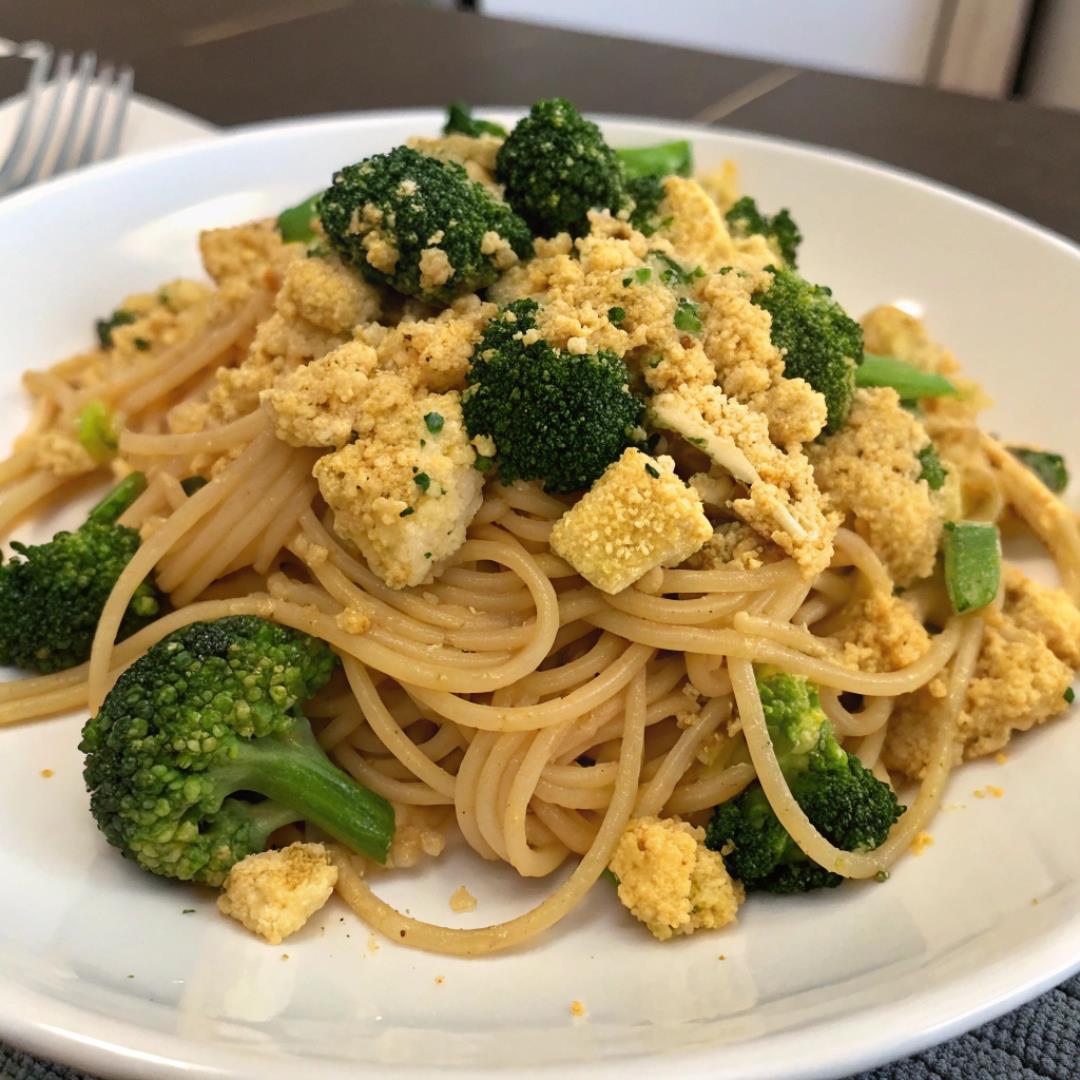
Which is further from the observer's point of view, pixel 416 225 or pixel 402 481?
pixel 416 225

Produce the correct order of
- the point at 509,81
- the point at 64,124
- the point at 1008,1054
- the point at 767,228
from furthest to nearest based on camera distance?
1. the point at 509,81
2. the point at 64,124
3. the point at 767,228
4. the point at 1008,1054

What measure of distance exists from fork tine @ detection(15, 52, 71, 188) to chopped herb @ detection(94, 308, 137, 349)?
46.4 inches

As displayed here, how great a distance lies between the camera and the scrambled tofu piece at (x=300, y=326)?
2.54m

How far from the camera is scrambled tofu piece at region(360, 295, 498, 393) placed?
7.89 feet

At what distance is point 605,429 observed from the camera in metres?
2.28

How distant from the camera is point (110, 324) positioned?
11.8ft

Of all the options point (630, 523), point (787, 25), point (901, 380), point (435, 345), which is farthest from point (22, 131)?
point (787, 25)

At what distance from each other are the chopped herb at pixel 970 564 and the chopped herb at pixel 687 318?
34.6 inches

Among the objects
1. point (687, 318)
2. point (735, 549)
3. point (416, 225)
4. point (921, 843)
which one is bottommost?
point (921, 843)

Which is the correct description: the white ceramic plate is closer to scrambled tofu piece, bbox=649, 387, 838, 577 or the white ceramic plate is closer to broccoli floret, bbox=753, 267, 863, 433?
scrambled tofu piece, bbox=649, 387, 838, 577

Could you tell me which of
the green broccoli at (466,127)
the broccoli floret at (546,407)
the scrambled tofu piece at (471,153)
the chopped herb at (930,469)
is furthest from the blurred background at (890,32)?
the broccoli floret at (546,407)

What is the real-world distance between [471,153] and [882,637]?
5.61ft

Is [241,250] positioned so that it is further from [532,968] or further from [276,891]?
[532,968]

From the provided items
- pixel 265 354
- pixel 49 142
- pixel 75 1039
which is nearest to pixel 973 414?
pixel 265 354
